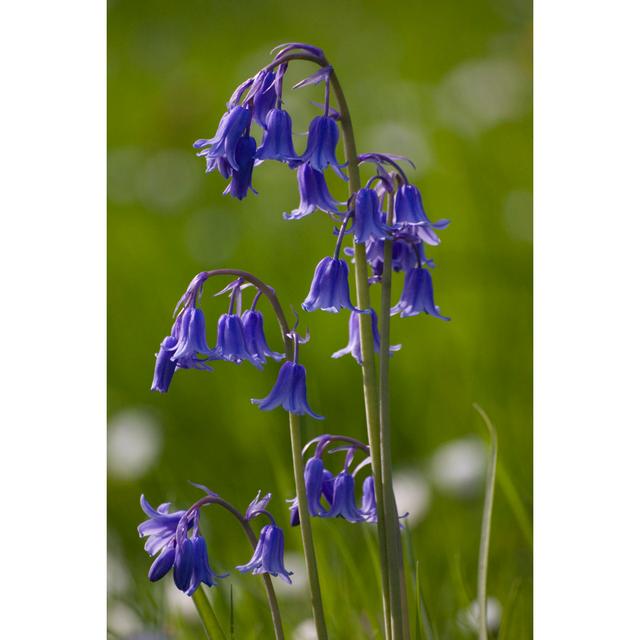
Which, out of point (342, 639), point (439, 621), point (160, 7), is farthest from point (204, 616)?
point (160, 7)

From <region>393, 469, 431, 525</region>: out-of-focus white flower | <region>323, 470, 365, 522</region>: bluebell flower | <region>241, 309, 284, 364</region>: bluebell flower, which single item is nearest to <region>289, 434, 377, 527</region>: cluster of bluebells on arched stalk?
<region>323, 470, 365, 522</region>: bluebell flower

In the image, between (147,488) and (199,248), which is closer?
(147,488)

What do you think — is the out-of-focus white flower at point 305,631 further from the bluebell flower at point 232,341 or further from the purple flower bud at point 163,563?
the bluebell flower at point 232,341

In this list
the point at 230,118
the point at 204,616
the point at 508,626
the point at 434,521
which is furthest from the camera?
the point at 434,521

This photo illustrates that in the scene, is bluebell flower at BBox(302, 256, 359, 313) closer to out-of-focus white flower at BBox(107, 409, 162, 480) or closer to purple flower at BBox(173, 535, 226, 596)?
purple flower at BBox(173, 535, 226, 596)

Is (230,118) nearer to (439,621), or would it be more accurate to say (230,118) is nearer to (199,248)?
(199,248)

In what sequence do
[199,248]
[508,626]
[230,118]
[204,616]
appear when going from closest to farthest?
1. [230,118]
2. [204,616]
3. [508,626]
4. [199,248]
